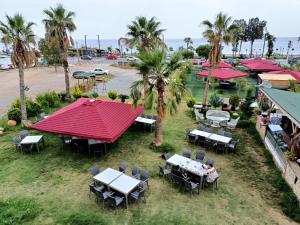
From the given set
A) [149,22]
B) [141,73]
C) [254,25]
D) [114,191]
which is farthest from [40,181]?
[254,25]

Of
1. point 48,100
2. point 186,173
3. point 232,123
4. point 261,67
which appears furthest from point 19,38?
point 261,67

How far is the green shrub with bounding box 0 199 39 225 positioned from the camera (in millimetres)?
8633

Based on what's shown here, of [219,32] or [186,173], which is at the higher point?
[219,32]

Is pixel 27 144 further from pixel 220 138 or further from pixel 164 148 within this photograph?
pixel 220 138

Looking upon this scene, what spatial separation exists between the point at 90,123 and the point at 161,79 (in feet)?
14.5

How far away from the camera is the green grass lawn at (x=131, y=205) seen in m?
8.91

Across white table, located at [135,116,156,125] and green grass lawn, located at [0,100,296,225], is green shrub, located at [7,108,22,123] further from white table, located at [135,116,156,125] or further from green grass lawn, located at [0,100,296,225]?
white table, located at [135,116,156,125]

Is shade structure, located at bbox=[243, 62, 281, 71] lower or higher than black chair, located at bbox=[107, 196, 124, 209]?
higher

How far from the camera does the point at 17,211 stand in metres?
9.05

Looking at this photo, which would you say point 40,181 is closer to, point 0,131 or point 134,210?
point 134,210

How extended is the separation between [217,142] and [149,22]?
1398 cm

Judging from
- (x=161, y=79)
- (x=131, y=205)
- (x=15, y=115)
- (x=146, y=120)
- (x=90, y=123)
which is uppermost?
(x=161, y=79)

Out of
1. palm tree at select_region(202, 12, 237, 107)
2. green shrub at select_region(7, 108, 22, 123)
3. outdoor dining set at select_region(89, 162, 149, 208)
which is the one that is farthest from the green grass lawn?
palm tree at select_region(202, 12, 237, 107)

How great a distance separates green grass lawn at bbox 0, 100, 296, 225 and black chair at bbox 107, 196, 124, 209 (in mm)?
250
